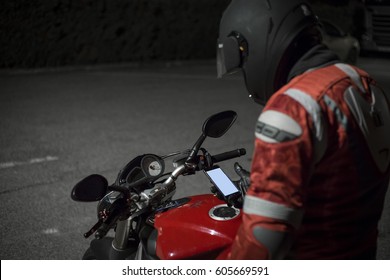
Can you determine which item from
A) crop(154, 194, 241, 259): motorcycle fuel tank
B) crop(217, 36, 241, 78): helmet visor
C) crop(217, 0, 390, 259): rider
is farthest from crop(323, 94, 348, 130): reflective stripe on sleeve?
crop(154, 194, 241, 259): motorcycle fuel tank

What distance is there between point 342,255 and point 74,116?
20.5 ft

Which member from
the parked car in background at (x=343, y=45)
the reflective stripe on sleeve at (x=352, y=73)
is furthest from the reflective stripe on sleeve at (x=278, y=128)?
the parked car in background at (x=343, y=45)

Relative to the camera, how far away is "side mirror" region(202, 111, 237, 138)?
5.88 feet

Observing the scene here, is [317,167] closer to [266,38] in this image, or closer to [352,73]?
[352,73]

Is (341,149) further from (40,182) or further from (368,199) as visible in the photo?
(40,182)

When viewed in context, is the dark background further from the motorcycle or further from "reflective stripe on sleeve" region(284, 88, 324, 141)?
"reflective stripe on sleeve" region(284, 88, 324, 141)

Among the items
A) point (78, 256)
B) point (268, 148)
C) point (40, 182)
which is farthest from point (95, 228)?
point (40, 182)

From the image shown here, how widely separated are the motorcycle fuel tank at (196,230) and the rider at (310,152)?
0.23 m

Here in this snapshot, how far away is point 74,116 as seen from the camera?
23.7 ft

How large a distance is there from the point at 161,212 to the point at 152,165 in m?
0.18

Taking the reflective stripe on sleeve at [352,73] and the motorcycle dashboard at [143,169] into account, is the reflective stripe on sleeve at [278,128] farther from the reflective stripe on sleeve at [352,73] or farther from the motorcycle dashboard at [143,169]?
the motorcycle dashboard at [143,169]

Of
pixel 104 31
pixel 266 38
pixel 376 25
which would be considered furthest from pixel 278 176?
pixel 104 31

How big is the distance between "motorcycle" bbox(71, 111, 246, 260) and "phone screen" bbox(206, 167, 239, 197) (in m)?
0.02

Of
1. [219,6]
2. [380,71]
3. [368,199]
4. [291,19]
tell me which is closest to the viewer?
[368,199]
